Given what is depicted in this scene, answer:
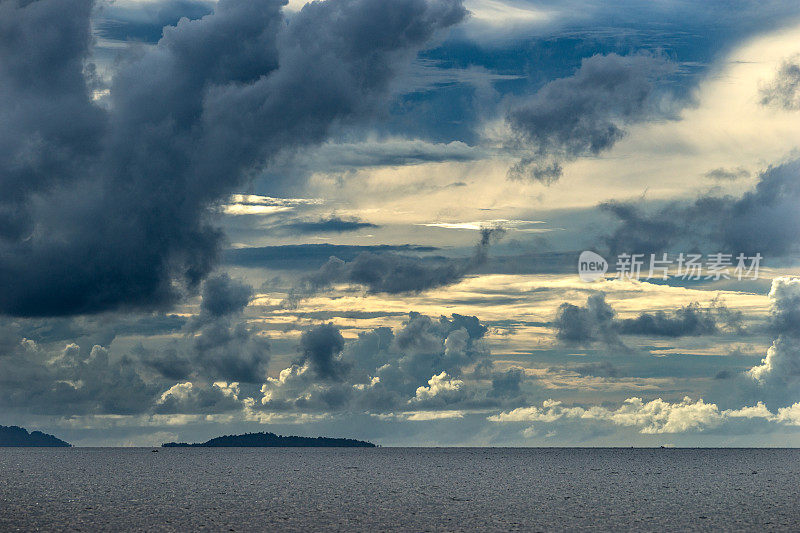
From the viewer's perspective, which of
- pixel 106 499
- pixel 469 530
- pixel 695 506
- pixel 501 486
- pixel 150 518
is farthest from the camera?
pixel 501 486

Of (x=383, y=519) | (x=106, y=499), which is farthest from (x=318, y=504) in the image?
(x=106, y=499)

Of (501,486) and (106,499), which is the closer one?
(106,499)

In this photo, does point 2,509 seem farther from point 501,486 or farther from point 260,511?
point 501,486

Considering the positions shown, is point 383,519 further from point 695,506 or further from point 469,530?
point 695,506

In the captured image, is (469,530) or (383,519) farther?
(383,519)

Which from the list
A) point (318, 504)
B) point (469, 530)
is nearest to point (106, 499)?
point (318, 504)

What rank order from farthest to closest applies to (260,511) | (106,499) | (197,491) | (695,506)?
1. (197,491)
2. (106,499)
3. (695,506)
4. (260,511)

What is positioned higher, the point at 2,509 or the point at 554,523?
the point at 554,523

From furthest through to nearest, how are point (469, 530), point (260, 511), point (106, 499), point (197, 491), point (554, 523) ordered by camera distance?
1. point (197, 491)
2. point (106, 499)
3. point (260, 511)
4. point (554, 523)
5. point (469, 530)

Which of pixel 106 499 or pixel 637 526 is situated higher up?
pixel 637 526
